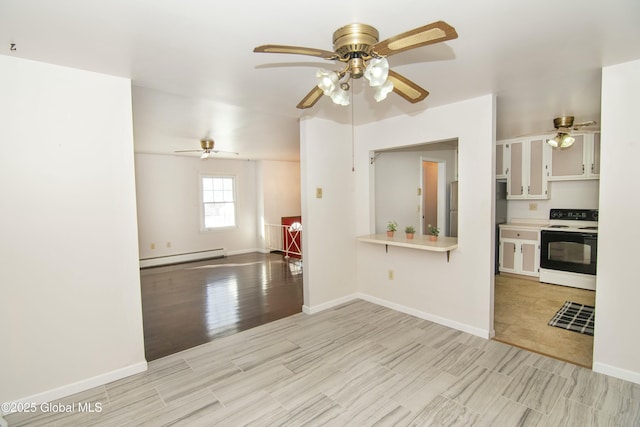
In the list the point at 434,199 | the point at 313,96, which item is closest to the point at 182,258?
the point at 434,199

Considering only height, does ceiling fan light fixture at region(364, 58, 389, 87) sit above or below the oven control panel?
above

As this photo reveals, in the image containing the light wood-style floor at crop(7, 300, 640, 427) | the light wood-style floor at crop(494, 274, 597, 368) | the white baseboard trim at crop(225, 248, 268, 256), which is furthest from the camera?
the white baseboard trim at crop(225, 248, 268, 256)

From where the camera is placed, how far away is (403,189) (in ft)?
16.6

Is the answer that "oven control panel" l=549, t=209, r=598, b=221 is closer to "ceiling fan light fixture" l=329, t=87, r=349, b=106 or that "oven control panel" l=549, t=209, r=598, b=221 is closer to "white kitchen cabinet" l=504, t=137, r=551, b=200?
"white kitchen cabinet" l=504, t=137, r=551, b=200

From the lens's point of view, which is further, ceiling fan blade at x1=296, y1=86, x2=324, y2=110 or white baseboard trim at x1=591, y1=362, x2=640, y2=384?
white baseboard trim at x1=591, y1=362, x2=640, y2=384

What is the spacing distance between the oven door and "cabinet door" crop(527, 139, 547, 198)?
27.1 inches

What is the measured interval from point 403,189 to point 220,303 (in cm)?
324

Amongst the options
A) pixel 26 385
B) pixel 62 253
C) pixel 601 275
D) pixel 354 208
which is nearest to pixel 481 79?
pixel 601 275

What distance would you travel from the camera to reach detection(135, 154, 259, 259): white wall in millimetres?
6488

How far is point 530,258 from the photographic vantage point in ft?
16.3

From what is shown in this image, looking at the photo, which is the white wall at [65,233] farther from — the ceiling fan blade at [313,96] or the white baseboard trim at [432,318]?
the white baseboard trim at [432,318]

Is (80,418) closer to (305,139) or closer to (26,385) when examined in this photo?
(26,385)

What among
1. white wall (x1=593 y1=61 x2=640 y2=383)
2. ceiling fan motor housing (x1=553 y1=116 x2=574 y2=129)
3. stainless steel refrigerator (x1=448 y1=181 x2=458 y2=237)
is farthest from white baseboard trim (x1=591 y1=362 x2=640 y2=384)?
stainless steel refrigerator (x1=448 y1=181 x2=458 y2=237)

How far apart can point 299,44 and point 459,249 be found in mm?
2494
